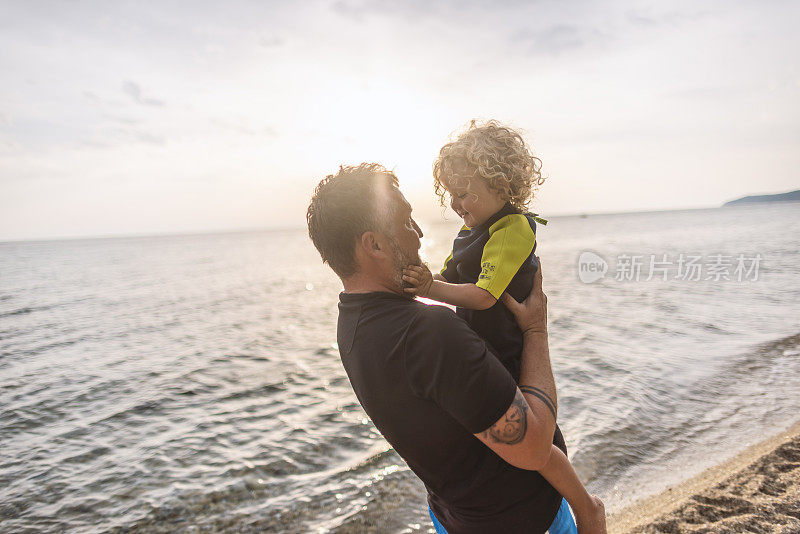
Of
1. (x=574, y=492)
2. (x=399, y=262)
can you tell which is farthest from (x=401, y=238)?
(x=574, y=492)

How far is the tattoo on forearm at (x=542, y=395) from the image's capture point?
194cm

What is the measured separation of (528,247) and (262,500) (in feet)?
17.2

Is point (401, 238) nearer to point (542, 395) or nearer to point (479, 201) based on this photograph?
point (542, 395)

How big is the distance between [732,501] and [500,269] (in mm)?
4001

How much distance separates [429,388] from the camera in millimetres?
1751

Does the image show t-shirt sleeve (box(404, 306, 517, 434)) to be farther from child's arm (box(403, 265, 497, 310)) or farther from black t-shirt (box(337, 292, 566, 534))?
child's arm (box(403, 265, 497, 310))

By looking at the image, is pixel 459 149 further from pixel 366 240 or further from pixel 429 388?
pixel 429 388

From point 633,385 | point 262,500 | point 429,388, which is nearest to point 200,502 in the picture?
point 262,500
